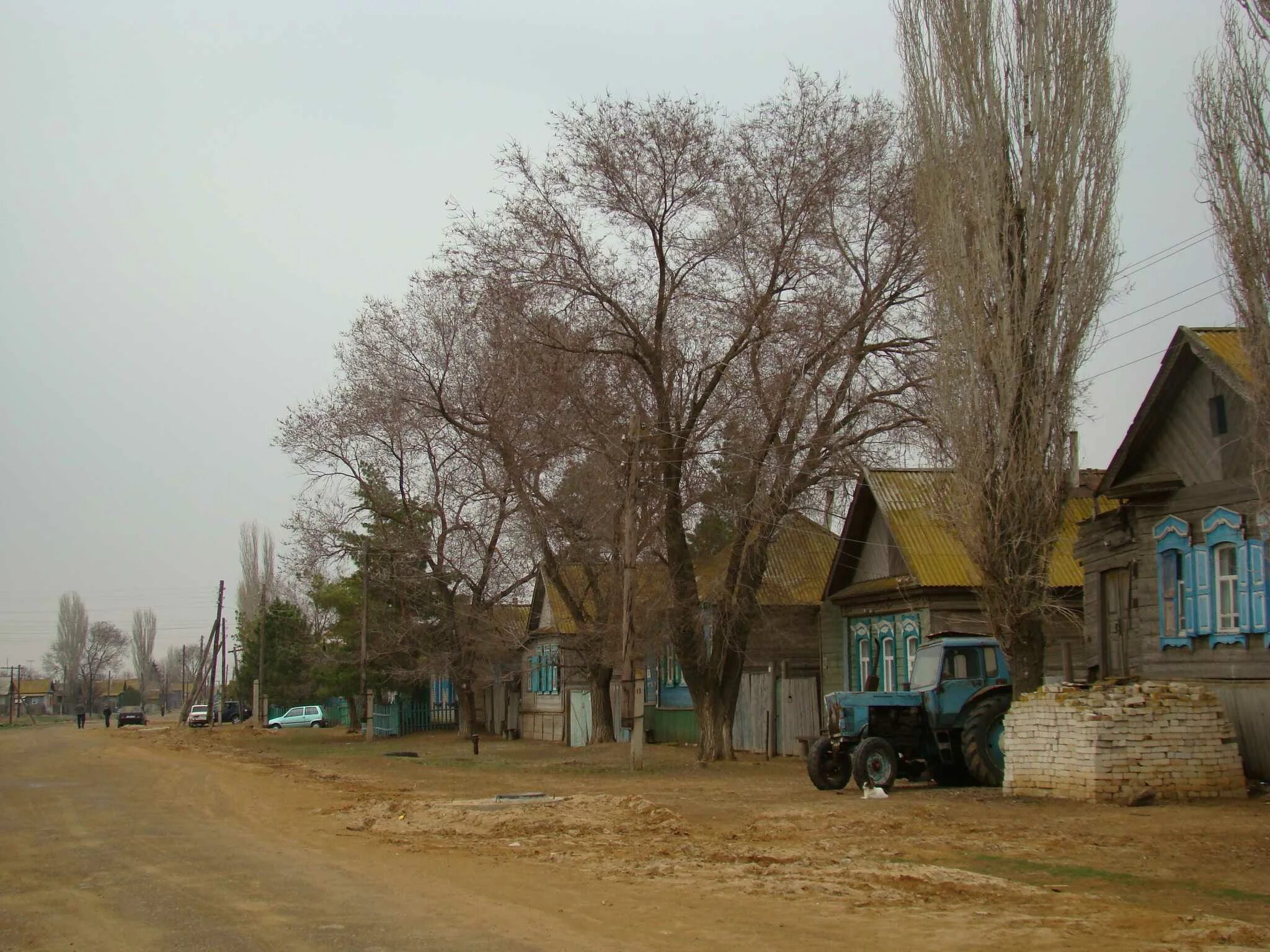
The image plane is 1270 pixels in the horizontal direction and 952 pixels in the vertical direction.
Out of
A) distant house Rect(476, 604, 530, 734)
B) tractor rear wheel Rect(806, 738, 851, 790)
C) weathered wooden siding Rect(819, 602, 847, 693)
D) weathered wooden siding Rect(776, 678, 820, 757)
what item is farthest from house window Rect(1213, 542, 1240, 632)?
distant house Rect(476, 604, 530, 734)

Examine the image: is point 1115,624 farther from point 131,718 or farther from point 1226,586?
point 131,718

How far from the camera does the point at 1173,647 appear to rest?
65.1 ft

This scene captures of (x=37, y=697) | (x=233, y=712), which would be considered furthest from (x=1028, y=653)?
A: (x=37, y=697)

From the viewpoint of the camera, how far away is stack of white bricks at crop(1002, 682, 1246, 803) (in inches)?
644

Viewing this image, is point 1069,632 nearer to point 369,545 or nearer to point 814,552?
point 814,552

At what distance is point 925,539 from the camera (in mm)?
28828

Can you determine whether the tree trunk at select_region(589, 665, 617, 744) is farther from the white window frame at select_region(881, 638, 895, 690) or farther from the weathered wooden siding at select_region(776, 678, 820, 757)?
the white window frame at select_region(881, 638, 895, 690)

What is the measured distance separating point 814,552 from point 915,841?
2294 centimetres

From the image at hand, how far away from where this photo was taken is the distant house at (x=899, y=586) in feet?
90.2

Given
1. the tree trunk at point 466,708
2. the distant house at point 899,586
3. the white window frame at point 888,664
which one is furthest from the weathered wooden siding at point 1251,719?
the tree trunk at point 466,708

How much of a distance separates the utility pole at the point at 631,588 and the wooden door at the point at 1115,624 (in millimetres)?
8982

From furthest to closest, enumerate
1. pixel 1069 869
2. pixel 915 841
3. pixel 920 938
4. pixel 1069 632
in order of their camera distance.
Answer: pixel 1069 632 → pixel 915 841 → pixel 1069 869 → pixel 920 938

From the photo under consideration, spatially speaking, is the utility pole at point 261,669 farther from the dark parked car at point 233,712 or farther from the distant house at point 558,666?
the distant house at point 558,666

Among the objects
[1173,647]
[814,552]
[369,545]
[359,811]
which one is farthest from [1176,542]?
[369,545]
